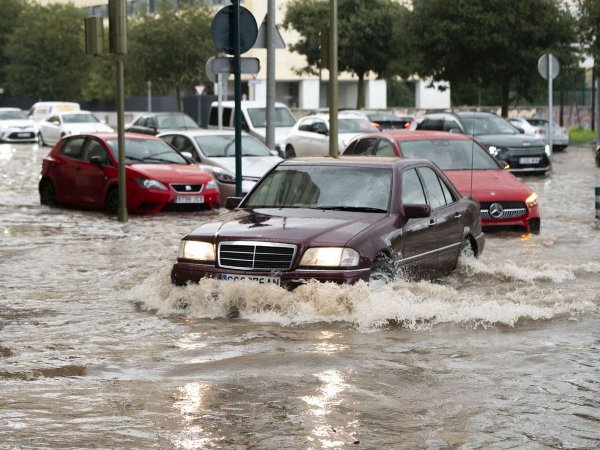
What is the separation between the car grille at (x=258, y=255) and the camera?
11.0 meters

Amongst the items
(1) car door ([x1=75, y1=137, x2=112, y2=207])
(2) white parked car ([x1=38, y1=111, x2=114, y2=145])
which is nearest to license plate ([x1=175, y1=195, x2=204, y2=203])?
(1) car door ([x1=75, y1=137, x2=112, y2=207])

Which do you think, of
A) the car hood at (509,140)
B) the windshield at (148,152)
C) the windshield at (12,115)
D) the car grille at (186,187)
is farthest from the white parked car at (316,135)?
the windshield at (12,115)

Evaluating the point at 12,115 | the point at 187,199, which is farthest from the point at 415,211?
the point at 12,115

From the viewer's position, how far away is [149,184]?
73.5 feet

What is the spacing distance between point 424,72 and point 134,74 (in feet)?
51.3

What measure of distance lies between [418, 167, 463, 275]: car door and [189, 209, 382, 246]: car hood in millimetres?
1325

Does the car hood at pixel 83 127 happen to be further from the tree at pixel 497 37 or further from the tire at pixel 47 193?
the tire at pixel 47 193

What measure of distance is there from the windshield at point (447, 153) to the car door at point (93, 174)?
214 inches

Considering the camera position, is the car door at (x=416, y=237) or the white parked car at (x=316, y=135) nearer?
the car door at (x=416, y=237)

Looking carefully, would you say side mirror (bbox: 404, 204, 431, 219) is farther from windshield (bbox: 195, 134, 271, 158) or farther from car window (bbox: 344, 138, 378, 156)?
windshield (bbox: 195, 134, 271, 158)

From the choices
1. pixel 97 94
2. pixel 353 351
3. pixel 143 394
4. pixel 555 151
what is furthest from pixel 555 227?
pixel 97 94

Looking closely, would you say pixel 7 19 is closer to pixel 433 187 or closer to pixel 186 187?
pixel 186 187

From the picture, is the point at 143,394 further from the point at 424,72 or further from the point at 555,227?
the point at 424,72

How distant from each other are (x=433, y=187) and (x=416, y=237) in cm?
129
